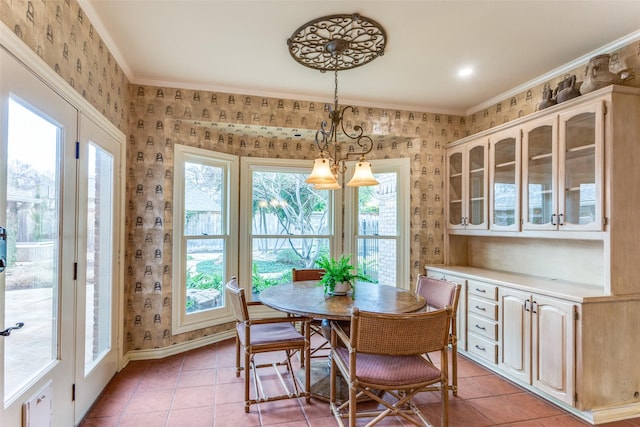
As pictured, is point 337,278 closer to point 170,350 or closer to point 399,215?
point 399,215

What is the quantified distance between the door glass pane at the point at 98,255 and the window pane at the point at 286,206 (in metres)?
1.69

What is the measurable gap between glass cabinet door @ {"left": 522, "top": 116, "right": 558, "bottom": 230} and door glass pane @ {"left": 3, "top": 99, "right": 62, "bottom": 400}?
11.3 ft

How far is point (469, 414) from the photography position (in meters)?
2.47

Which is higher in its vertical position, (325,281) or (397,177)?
(397,177)

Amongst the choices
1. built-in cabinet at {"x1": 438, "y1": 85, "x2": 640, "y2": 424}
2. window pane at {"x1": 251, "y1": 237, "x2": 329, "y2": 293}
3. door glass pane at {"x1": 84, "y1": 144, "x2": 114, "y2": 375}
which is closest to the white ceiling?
built-in cabinet at {"x1": 438, "y1": 85, "x2": 640, "y2": 424}

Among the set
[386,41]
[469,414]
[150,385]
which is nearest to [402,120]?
[386,41]

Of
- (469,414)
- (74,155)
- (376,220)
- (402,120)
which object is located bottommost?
(469,414)

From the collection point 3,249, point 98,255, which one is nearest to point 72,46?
point 3,249

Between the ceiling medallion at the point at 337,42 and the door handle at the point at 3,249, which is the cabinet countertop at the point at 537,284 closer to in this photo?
the ceiling medallion at the point at 337,42

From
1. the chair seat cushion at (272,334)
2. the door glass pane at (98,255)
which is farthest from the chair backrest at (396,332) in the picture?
the door glass pane at (98,255)

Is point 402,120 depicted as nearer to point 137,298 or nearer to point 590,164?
point 590,164

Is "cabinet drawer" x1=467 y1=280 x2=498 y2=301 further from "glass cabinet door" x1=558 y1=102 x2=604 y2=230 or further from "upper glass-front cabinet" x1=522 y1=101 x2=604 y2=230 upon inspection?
"glass cabinet door" x1=558 y1=102 x2=604 y2=230

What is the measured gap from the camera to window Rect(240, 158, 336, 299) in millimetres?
4195

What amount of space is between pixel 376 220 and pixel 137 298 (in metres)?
2.77
